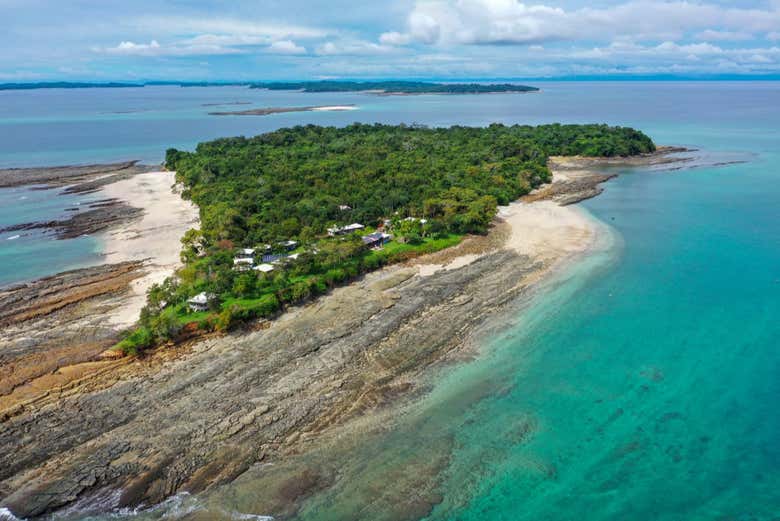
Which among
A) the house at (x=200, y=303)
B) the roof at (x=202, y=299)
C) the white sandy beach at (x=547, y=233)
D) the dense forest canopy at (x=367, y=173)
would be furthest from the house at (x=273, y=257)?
the white sandy beach at (x=547, y=233)

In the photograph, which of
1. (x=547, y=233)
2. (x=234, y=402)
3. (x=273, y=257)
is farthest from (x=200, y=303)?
(x=547, y=233)

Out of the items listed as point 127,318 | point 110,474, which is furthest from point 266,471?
point 127,318

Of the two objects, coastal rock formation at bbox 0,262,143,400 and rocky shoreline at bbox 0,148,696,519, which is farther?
coastal rock formation at bbox 0,262,143,400

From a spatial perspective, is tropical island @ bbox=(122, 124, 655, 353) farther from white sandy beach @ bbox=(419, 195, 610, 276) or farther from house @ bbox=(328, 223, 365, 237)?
white sandy beach @ bbox=(419, 195, 610, 276)

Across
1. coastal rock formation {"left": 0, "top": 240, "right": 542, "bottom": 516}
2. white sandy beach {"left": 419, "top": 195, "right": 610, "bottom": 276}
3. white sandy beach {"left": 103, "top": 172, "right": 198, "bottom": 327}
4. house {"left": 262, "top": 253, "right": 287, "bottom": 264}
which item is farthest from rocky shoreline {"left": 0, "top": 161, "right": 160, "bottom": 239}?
white sandy beach {"left": 419, "top": 195, "right": 610, "bottom": 276}

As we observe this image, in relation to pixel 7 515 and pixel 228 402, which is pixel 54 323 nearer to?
pixel 228 402

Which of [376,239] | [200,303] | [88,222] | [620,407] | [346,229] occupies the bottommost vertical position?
[620,407]

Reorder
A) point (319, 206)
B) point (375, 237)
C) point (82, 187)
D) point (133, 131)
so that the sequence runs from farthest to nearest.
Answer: point (133, 131), point (82, 187), point (319, 206), point (375, 237)
